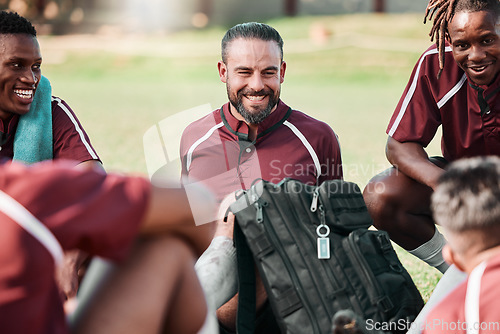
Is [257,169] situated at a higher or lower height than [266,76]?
lower

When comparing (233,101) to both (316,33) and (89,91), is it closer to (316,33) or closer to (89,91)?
(89,91)

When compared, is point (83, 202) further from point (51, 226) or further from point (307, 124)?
point (307, 124)

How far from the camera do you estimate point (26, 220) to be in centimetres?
144

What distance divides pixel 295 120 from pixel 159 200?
1631mm

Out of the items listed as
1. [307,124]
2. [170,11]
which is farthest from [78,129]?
[170,11]

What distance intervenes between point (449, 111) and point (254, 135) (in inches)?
39.9

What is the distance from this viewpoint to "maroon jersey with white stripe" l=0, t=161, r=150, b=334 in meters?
1.43

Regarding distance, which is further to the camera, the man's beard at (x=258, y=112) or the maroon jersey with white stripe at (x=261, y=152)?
the man's beard at (x=258, y=112)

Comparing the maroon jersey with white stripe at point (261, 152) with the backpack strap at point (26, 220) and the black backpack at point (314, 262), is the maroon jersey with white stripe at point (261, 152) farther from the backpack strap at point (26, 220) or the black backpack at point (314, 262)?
the backpack strap at point (26, 220)

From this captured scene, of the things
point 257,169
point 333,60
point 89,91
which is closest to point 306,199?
point 257,169

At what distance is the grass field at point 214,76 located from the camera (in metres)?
9.48

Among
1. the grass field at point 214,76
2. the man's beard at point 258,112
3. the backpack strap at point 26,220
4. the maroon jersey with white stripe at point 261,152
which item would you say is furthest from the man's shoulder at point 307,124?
the grass field at point 214,76

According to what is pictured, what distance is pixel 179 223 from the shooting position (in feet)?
6.04

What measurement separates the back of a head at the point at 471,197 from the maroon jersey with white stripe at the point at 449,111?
155 centimetres
